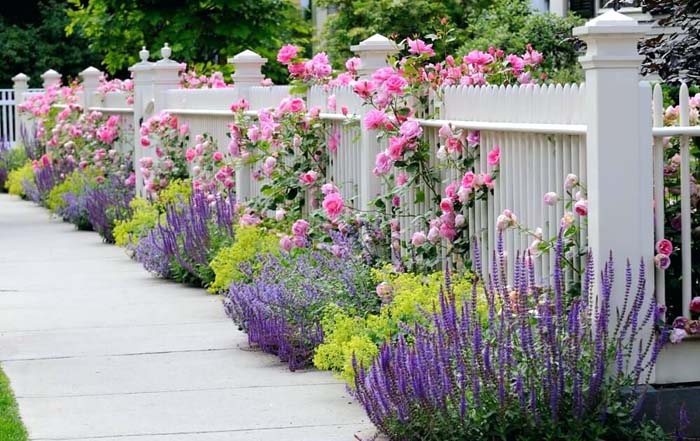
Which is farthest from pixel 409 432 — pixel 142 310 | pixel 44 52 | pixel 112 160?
pixel 44 52

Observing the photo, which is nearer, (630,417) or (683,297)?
(630,417)

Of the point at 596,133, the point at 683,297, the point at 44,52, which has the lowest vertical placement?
the point at 683,297

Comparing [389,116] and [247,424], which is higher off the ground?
[389,116]

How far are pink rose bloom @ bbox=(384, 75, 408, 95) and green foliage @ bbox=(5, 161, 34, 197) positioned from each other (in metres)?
12.7

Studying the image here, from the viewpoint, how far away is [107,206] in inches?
571

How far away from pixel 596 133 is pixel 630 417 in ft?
3.64

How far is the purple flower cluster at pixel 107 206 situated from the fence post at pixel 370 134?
5228 millimetres

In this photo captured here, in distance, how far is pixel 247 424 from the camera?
20.1ft

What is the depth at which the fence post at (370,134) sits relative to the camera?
8.55m

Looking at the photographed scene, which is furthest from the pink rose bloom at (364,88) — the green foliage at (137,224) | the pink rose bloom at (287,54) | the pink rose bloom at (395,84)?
the green foliage at (137,224)

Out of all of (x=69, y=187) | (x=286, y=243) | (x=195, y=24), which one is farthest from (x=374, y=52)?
(x=195, y=24)

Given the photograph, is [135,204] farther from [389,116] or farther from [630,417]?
[630,417]

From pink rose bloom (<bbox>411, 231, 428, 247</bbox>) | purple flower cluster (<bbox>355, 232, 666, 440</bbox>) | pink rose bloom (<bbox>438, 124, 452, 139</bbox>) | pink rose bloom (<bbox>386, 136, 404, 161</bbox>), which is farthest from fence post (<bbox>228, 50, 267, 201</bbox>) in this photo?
purple flower cluster (<bbox>355, 232, 666, 440</bbox>)

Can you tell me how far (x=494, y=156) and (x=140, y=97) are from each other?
864cm
